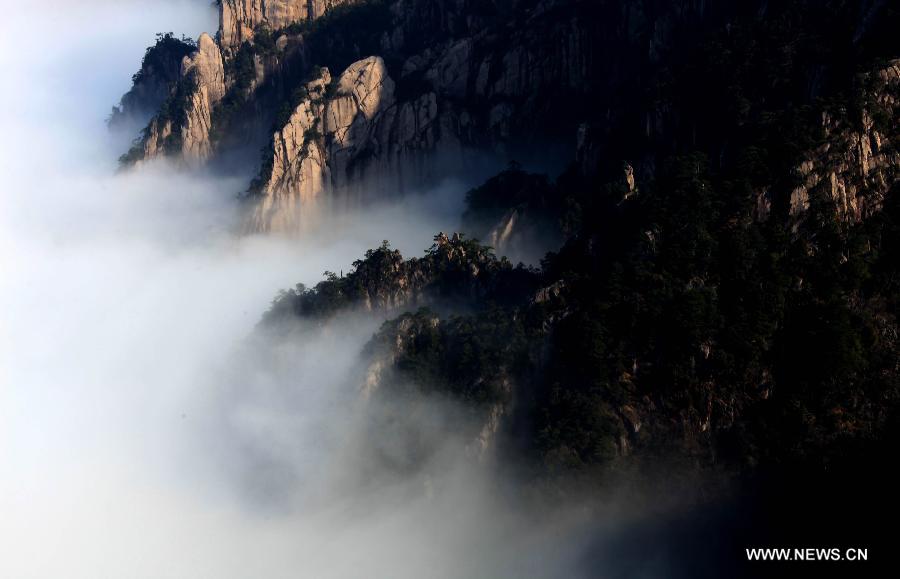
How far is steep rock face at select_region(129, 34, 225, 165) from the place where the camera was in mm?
172250

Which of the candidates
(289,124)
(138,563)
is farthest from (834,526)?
(289,124)

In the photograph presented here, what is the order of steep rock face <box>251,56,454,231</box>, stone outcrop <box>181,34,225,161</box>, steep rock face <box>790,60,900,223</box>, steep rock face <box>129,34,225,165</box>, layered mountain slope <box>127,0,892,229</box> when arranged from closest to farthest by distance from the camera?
1. steep rock face <box>790,60,900,223</box>
2. layered mountain slope <box>127,0,892,229</box>
3. steep rock face <box>251,56,454,231</box>
4. stone outcrop <box>181,34,225,161</box>
5. steep rock face <box>129,34,225,165</box>

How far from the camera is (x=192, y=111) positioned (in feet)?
563

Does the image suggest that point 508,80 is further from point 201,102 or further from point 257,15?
point 257,15

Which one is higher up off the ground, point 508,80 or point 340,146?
point 508,80

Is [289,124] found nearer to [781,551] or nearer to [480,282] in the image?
[480,282]

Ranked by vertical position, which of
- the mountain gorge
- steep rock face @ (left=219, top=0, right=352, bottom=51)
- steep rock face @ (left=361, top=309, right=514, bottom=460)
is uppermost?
steep rock face @ (left=219, top=0, right=352, bottom=51)

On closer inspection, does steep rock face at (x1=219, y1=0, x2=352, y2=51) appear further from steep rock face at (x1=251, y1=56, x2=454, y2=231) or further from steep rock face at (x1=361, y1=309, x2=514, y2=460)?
steep rock face at (x1=361, y1=309, x2=514, y2=460)

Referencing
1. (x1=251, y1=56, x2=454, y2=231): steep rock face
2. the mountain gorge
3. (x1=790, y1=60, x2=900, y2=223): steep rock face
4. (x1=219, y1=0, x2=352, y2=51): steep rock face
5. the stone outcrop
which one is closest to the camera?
the mountain gorge

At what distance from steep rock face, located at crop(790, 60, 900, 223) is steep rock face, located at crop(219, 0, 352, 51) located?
8910cm

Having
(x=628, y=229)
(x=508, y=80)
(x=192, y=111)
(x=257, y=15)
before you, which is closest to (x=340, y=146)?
(x=508, y=80)

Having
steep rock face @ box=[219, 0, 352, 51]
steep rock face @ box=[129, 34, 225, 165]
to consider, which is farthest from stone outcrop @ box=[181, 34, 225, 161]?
steep rock face @ box=[219, 0, 352, 51]

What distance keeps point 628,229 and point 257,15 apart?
277ft

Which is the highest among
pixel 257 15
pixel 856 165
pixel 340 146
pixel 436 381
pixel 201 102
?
pixel 257 15
